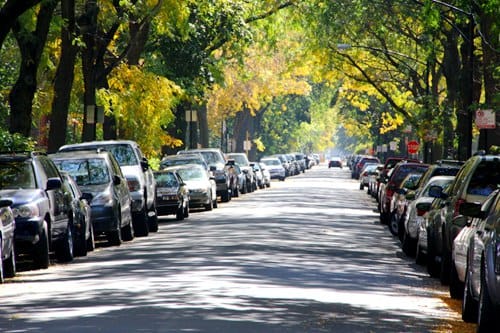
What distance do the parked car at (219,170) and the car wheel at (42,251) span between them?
3025cm

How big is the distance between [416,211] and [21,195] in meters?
7.56

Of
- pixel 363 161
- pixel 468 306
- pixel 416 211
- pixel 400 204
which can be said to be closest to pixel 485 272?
pixel 468 306

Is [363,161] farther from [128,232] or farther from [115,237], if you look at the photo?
[115,237]

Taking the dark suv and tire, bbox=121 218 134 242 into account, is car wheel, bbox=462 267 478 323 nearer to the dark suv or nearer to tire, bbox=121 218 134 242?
the dark suv

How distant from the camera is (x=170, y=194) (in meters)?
38.0

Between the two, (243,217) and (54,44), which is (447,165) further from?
(54,44)

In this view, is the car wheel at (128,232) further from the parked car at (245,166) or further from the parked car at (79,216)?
the parked car at (245,166)

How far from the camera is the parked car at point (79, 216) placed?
23.8 metres

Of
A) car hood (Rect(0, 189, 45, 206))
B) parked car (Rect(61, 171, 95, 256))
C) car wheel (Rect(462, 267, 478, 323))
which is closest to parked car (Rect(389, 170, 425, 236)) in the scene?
parked car (Rect(61, 171, 95, 256))

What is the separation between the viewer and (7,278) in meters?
19.7

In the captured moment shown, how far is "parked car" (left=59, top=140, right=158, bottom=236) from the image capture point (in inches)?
1208

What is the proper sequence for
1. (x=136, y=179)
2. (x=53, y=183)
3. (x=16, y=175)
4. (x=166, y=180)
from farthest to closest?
1. (x=166, y=180)
2. (x=136, y=179)
3. (x=16, y=175)
4. (x=53, y=183)

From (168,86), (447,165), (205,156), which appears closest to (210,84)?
(205,156)

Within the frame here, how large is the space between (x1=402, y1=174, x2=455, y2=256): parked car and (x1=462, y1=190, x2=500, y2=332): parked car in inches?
354
